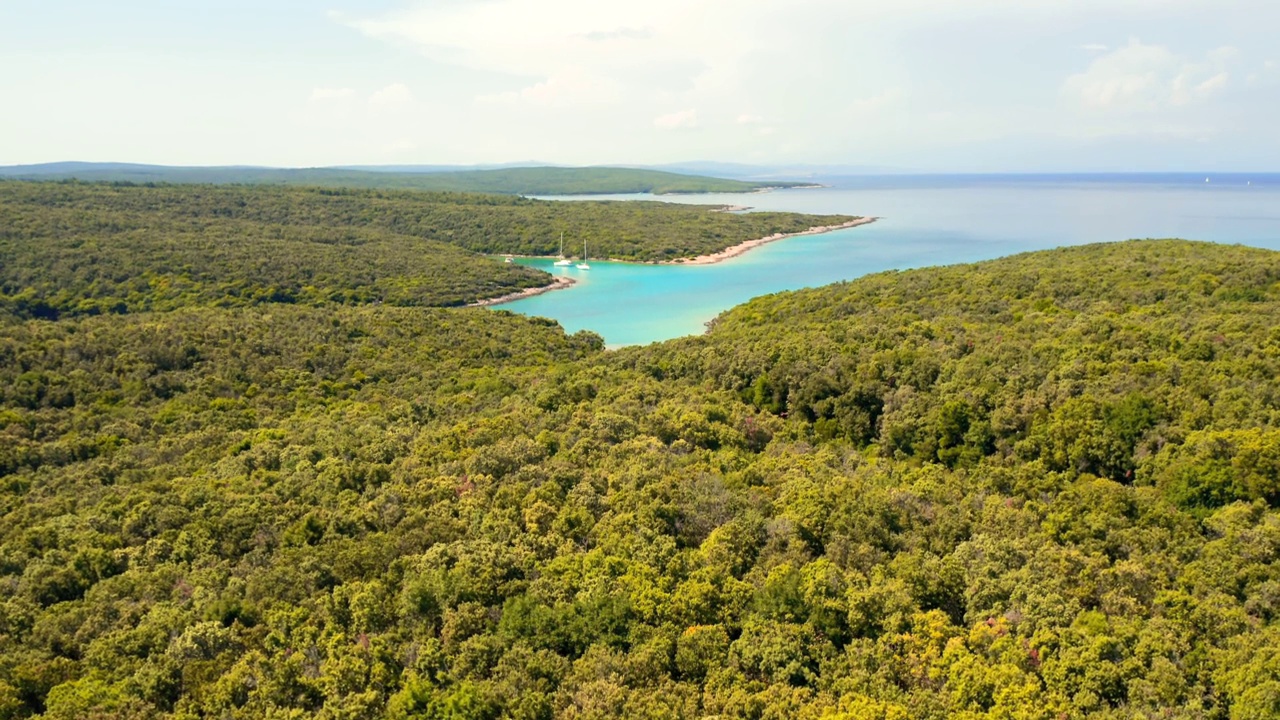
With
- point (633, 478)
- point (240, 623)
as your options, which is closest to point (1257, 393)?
point (633, 478)

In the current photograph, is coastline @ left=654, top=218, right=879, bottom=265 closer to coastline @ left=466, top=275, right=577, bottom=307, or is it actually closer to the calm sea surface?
the calm sea surface

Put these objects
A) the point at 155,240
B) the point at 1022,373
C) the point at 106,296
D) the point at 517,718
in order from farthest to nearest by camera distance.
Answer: the point at 155,240
the point at 106,296
the point at 1022,373
the point at 517,718

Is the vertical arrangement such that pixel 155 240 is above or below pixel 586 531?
above

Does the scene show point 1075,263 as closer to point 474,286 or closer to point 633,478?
point 633,478

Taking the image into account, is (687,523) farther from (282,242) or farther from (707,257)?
(707,257)

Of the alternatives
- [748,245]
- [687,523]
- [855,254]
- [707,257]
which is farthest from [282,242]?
[687,523]

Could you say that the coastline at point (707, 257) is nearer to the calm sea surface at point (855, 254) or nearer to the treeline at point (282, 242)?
the treeline at point (282, 242)
